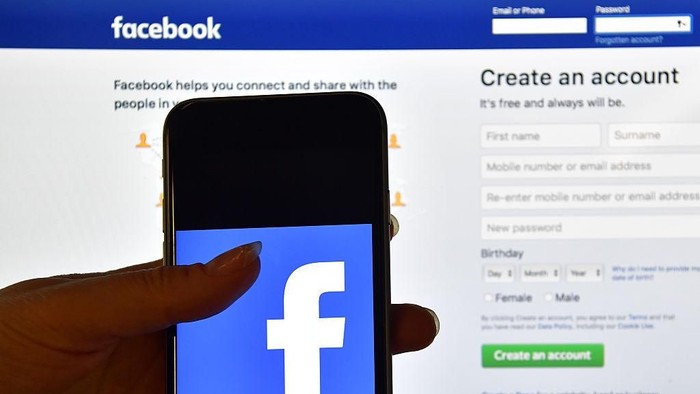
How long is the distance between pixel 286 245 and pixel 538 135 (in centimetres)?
30

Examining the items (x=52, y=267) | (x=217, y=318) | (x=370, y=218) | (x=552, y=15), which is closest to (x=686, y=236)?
(x=552, y=15)

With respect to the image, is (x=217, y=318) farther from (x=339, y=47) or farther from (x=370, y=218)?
(x=339, y=47)

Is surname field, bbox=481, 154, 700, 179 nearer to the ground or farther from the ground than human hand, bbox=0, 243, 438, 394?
farther from the ground

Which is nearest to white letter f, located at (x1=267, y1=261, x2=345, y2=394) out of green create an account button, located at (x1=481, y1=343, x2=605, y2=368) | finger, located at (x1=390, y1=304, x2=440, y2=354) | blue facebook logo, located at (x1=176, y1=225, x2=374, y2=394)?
blue facebook logo, located at (x1=176, y1=225, x2=374, y2=394)

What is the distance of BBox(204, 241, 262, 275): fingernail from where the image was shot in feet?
1.49

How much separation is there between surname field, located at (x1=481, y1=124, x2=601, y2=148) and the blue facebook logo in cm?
23

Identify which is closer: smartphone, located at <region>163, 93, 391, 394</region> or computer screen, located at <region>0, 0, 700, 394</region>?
smartphone, located at <region>163, 93, 391, 394</region>

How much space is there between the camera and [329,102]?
0.51m

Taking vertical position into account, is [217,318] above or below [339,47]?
below

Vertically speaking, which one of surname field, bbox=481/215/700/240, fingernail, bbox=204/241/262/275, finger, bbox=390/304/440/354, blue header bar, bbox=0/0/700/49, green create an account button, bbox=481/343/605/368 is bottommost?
green create an account button, bbox=481/343/605/368

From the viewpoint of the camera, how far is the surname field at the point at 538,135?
2.20ft

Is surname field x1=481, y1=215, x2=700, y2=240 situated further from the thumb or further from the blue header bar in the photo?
the thumb

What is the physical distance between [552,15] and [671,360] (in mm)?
353

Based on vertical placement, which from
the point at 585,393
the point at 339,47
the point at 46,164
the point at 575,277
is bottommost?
the point at 585,393
